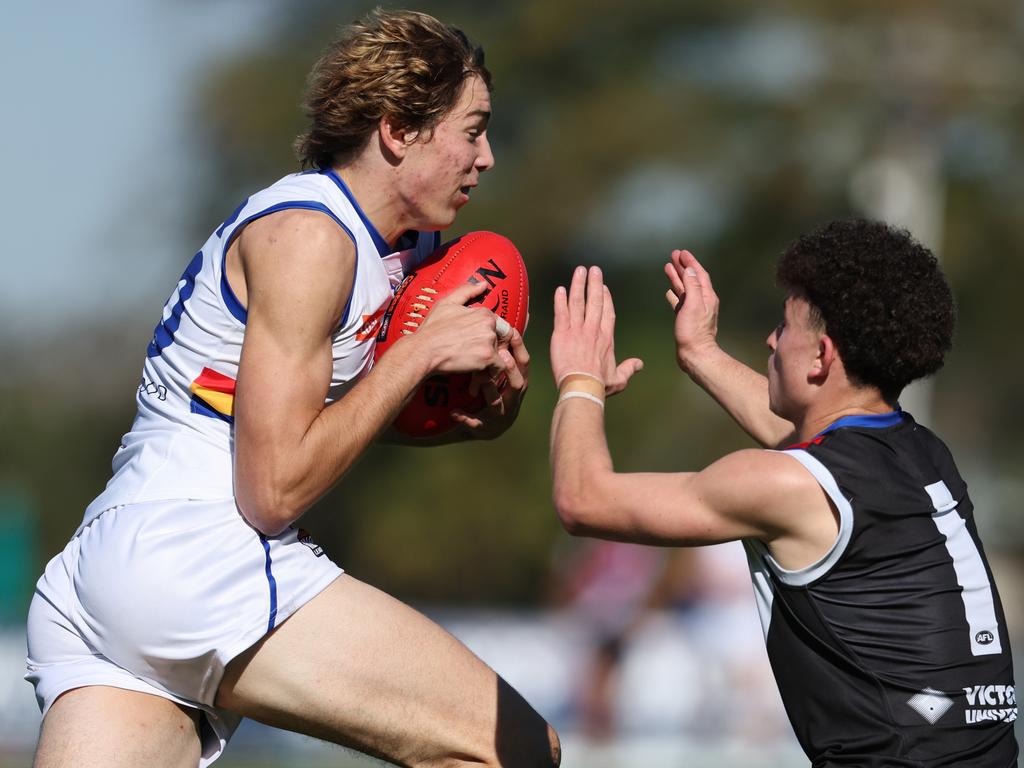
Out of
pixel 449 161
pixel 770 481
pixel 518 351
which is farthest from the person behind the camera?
pixel 518 351

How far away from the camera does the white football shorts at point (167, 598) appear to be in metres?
3.46

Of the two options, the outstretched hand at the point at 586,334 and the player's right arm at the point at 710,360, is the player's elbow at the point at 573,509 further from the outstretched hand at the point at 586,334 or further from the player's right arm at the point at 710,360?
the player's right arm at the point at 710,360

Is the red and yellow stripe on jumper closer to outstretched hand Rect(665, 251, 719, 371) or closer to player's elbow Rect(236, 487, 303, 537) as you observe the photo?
player's elbow Rect(236, 487, 303, 537)

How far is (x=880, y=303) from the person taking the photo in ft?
11.1

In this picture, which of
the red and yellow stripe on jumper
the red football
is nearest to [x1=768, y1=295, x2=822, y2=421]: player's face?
the red football

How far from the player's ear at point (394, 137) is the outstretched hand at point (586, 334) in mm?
607

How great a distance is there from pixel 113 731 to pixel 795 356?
2.01m

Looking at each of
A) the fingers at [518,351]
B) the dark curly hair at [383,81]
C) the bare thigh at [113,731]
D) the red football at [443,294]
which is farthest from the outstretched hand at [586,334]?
the bare thigh at [113,731]

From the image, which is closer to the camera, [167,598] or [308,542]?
[167,598]

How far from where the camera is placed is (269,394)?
11.2 feet

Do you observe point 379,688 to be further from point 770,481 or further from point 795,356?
point 795,356

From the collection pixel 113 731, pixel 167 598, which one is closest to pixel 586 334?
pixel 167 598

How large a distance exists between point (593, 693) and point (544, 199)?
15.3 meters

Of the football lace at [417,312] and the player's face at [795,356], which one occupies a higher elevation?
the player's face at [795,356]
